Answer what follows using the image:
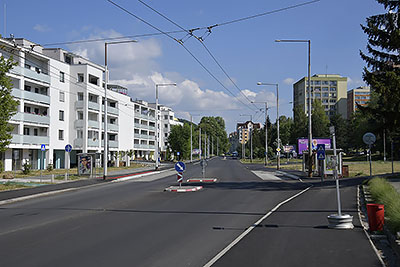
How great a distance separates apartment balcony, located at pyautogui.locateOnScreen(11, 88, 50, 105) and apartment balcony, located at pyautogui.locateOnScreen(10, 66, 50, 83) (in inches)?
73.1

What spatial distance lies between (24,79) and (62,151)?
42.4 ft

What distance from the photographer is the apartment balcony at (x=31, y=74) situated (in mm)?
44259

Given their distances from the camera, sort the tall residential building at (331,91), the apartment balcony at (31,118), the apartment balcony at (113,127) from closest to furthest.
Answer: the apartment balcony at (31,118) → the apartment balcony at (113,127) → the tall residential building at (331,91)

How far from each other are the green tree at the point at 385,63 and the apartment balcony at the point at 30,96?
34.4 metres

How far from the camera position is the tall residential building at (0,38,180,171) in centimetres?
4506

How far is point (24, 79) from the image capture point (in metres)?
45.7

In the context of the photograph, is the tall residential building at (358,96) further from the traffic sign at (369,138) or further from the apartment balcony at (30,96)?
the traffic sign at (369,138)

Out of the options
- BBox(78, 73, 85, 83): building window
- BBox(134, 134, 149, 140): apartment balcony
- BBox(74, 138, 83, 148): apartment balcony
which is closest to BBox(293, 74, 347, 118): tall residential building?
BBox(134, 134, 149, 140): apartment balcony

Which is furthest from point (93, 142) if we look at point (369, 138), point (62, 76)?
point (369, 138)

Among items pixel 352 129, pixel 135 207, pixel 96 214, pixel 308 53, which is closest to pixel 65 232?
pixel 96 214

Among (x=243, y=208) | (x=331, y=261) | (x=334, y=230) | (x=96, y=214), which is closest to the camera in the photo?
(x=331, y=261)

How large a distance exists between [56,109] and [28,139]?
8365mm

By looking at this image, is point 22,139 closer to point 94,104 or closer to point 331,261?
point 94,104

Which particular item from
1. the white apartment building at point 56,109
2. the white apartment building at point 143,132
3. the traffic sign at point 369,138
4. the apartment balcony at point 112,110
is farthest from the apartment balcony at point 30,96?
the white apartment building at point 143,132
